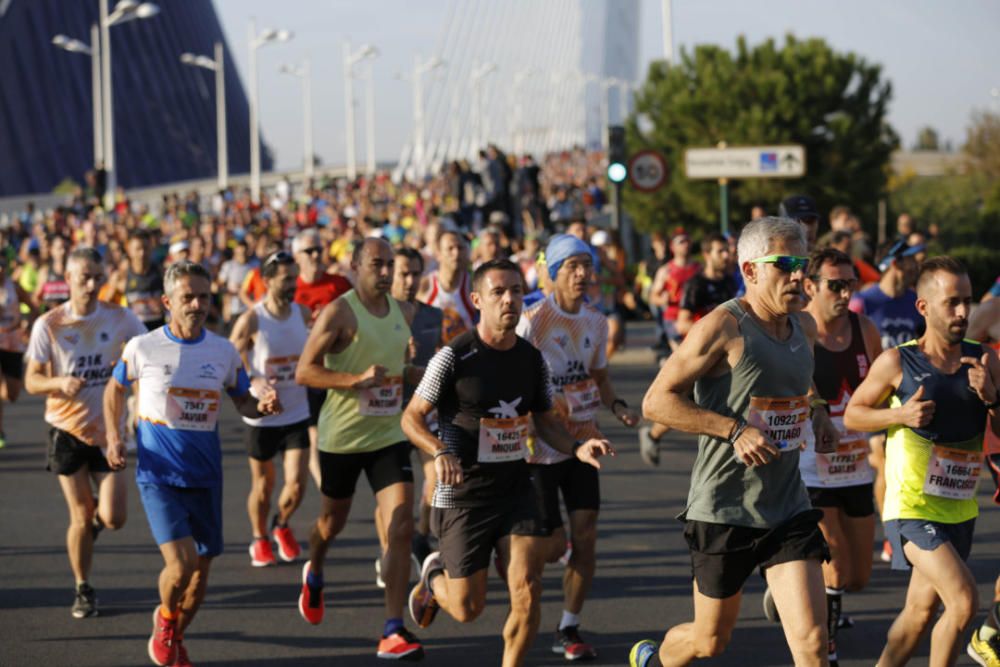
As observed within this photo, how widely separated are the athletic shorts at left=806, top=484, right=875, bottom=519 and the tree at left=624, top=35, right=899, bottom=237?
31.7 meters

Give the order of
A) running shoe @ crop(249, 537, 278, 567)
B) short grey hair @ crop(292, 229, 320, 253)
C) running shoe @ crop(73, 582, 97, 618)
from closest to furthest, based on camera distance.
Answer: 1. running shoe @ crop(73, 582, 97, 618)
2. running shoe @ crop(249, 537, 278, 567)
3. short grey hair @ crop(292, 229, 320, 253)

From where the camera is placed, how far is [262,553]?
947 centimetres

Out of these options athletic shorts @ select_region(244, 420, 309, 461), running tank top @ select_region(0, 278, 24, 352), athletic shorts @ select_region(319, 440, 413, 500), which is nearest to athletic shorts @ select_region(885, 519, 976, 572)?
athletic shorts @ select_region(319, 440, 413, 500)

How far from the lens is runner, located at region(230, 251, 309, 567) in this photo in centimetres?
954

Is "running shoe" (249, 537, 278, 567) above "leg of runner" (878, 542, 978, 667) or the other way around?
the other way around

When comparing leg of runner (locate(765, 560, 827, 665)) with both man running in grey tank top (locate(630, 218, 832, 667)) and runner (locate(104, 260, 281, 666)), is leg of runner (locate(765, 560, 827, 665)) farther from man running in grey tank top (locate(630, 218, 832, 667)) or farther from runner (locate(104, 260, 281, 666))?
runner (locate(104, 260, 281, 666))

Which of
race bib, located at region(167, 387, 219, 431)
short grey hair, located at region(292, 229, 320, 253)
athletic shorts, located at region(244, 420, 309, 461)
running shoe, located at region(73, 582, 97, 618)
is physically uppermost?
short grey hair, located at region(292, 229, 320, 253)

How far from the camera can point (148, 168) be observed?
11338 centimetres

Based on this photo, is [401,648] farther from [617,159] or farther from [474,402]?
Answer: [617,159]

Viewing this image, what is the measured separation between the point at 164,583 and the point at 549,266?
7.24 ft

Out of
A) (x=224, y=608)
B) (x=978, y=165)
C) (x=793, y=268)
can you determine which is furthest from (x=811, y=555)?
(x=978, y=165)

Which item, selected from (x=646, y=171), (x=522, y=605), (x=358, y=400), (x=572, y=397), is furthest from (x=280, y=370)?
(x=646, y=171)

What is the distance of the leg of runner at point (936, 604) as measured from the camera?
18.9 ft

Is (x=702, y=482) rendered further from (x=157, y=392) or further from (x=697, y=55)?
(x=697, y=55)
